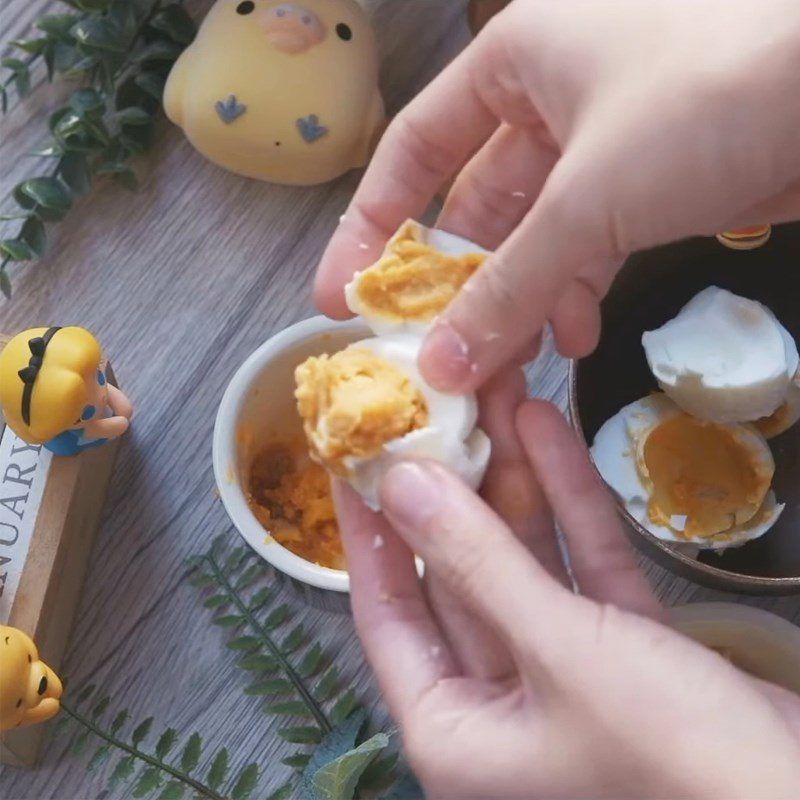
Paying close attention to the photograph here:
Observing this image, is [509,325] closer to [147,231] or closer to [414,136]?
[414,136]

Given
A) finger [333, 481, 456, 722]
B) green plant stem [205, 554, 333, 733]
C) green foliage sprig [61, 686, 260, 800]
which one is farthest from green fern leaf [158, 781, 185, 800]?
finger [333, 481, 456, 722]

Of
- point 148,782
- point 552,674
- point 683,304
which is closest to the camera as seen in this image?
point 552,674

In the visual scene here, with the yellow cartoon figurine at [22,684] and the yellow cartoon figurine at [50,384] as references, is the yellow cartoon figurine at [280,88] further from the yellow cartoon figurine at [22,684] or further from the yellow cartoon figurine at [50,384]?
the yellow cartoon figurine at [22,684]

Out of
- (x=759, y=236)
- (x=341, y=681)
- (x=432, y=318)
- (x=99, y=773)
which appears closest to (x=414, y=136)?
(x=432, y=318)

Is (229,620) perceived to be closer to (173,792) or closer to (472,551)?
(173,792)

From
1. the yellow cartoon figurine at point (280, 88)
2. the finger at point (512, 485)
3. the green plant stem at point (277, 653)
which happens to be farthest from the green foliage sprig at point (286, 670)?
the yellow cartoon figurine at point (280, 88)

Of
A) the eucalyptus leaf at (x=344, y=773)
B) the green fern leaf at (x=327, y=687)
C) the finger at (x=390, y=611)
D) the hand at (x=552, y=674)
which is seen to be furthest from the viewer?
the green fern leaf at (x=327, y=687)

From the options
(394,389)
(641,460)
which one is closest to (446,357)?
(394,389)
